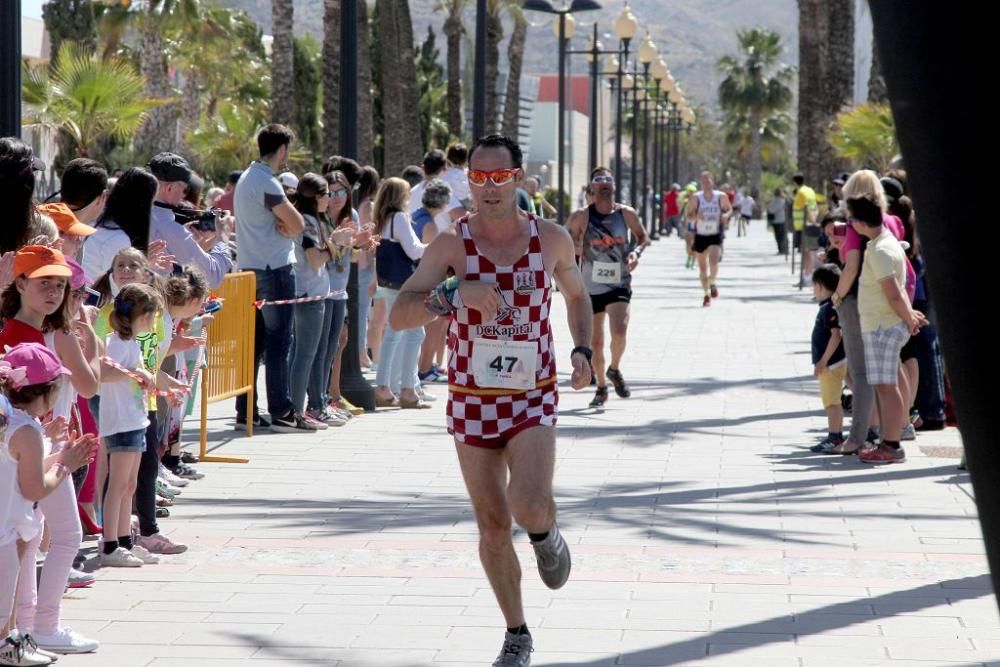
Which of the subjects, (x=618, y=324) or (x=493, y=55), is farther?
(x=493, y=55)

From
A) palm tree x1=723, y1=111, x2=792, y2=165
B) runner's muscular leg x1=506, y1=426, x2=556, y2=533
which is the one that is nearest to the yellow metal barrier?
runner's muscular leg x1=506, y1=426, x2=556, y2=533

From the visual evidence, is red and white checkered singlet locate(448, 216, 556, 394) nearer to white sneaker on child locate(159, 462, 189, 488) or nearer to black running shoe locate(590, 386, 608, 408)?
white sneaker on child locate(159, 462, 189, 488)

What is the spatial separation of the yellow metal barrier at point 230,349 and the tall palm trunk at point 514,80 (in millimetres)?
32471

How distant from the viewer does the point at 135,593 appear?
6707 millimetres

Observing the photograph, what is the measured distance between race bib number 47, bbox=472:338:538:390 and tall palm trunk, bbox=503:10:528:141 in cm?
3780

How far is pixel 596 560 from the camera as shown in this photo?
7410 millimetres

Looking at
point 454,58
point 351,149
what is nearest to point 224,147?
point 454,58

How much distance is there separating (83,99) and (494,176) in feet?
72.5

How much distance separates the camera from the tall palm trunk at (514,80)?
4519 cm

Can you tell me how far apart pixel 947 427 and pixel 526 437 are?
24.4 ft

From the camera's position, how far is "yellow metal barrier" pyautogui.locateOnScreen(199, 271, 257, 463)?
33.8 feet

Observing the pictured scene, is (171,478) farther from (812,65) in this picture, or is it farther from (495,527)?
(812,65)

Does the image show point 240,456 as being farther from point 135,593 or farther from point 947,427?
point 947,427

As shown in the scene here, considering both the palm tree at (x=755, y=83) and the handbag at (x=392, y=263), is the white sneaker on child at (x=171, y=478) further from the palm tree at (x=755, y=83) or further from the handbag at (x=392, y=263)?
the palm tree at (x=755, y=83)
